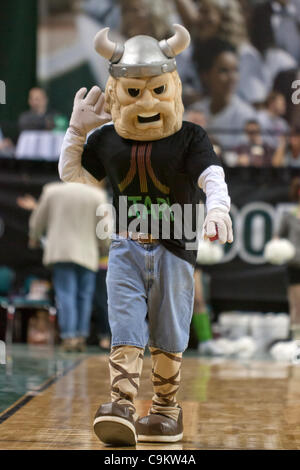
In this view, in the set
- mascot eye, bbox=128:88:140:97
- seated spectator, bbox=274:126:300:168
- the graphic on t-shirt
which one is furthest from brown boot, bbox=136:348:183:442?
seated spectator, bbox=274:126:300:168

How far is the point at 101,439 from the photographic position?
3174mm

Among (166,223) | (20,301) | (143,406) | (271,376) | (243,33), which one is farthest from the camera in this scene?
(243,33)

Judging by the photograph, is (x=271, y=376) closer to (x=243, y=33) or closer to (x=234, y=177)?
(x=234, y=177)

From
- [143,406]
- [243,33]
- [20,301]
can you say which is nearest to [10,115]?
[243,33]

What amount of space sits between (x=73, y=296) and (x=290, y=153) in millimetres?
3694

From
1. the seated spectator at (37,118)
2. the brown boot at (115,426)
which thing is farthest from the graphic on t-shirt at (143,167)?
the seated spectator at (37,118)

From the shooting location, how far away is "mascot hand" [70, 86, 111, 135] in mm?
3572

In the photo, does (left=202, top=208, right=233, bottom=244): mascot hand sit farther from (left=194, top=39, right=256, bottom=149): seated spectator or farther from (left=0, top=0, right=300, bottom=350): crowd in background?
(left=194, top=39, right=256, bottom=149): seated spectator

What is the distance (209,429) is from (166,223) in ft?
3.04

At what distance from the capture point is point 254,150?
10031 mm

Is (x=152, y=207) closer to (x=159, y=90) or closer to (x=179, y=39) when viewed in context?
(x=159, y=90)

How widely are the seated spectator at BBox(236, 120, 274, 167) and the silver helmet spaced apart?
5.67m

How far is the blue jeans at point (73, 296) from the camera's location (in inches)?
295

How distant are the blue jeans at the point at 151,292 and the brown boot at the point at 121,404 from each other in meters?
0.06
